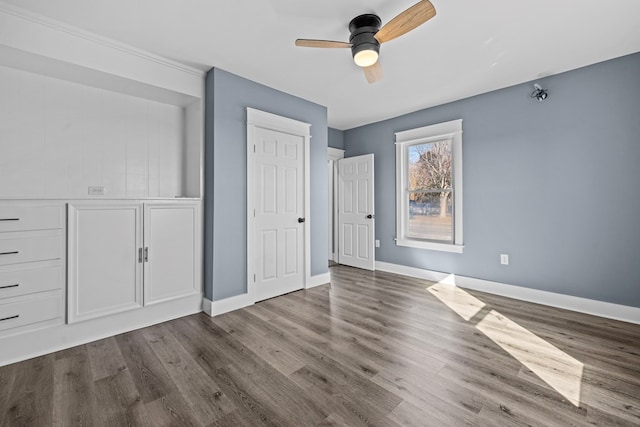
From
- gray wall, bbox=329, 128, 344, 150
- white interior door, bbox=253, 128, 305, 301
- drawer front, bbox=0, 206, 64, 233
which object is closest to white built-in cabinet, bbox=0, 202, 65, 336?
drawer front, bbox=0, 206, 64, 233

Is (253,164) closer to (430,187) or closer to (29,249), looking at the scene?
(29,249)

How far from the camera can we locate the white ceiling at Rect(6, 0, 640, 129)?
83.3 inches

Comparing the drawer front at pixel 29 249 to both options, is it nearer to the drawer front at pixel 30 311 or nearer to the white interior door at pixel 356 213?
the drawer front at pixel 30 311

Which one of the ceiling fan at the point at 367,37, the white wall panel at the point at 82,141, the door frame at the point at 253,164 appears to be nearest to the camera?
the ceiling fan at the point at 367,37

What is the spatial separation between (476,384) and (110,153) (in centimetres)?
375

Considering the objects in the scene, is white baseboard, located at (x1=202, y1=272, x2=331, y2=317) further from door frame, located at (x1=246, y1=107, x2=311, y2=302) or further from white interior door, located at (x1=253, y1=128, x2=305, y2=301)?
white interior door, located at (x1=253, y1=128, x2=305, y2=301)

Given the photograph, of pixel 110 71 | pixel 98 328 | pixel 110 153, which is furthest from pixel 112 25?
pixel 98 328

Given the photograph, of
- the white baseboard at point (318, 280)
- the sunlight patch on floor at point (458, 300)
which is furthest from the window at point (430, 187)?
the white baseboard at point (318, 280)

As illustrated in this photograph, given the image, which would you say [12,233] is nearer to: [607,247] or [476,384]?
[476,384]

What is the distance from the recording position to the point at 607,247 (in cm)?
296

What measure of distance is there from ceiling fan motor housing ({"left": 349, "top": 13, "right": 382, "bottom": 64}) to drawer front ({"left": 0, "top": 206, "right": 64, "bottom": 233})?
2.81 metres

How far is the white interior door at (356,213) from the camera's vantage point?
4973 mm

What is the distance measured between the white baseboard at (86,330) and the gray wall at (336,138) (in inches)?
144

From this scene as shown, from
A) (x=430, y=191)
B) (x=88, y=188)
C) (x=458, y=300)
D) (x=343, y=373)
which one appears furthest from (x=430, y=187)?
(x=88, y=188)
